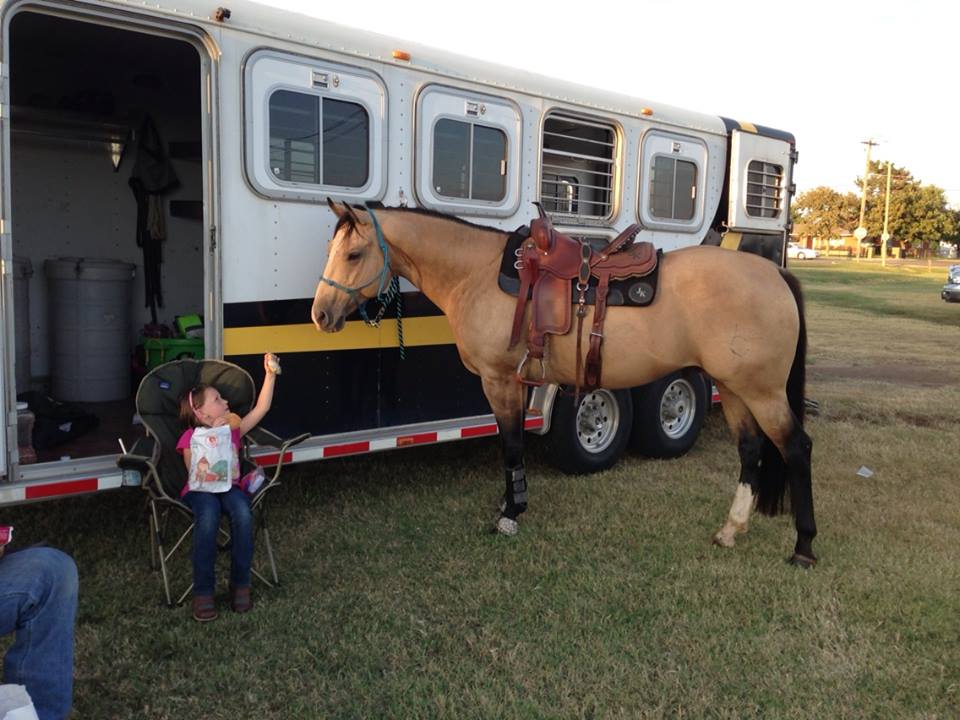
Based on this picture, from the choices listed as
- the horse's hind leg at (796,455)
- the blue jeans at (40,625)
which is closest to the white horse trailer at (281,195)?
the blue jeans at (40,625)

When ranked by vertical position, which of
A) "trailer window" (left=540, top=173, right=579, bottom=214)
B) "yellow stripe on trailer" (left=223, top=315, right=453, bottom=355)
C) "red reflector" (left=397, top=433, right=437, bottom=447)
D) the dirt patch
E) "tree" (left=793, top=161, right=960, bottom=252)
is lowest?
the dirt patch

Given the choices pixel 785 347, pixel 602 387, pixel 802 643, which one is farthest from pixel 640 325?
pixel 802 643

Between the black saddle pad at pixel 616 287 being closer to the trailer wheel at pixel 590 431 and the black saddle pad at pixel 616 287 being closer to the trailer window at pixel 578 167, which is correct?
the trailer window at pixel 578 167

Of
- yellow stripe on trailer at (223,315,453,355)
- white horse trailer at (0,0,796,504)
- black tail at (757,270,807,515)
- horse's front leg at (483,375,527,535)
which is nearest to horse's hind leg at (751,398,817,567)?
black tail at (757,270,807,515)

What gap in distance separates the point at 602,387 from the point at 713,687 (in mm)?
1900

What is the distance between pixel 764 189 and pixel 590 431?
2883 millimetres

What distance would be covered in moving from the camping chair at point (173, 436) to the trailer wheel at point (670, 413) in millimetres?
3188

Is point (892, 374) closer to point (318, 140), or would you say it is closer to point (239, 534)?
point (318, 140)

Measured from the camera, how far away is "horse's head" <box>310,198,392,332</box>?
434 cm

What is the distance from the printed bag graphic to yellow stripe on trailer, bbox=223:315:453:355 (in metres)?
0.75

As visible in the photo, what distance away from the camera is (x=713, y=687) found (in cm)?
322

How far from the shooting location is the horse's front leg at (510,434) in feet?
15.7

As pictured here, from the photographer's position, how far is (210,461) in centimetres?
365

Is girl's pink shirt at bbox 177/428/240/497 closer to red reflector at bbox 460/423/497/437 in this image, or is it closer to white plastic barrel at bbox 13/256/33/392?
red reflector at bbox 460/423/497/437
